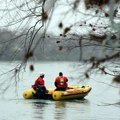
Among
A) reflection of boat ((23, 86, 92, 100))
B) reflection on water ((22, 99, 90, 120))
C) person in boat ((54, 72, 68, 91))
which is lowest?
reflection on water ((22, 99, 90, 120))

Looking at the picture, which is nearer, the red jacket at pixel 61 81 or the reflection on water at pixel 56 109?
the reflection on water at pixel 56 109

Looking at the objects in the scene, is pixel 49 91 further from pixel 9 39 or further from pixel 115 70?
pixel 9 39

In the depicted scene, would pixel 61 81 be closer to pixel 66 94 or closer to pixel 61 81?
pixel 61 81

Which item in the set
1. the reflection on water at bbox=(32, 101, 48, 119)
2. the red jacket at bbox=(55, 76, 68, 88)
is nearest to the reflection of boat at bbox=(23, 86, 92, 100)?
the red jacket at bbox=(55, 76, 68, 88)

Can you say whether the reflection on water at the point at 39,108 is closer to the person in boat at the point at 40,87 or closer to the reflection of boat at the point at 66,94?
the person in boat at the point at 40,87

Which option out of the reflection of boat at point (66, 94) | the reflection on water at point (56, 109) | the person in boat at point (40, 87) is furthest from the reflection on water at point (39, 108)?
the reflection of boat at point (66, 94)

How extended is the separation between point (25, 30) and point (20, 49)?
749 mm

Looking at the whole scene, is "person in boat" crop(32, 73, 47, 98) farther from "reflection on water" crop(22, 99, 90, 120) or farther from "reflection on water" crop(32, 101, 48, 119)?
"reflection on water" crop(32, 101, 48, 119)

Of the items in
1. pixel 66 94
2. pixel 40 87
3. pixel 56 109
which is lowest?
pixel 56 109

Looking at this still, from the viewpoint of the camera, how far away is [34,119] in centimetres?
1941

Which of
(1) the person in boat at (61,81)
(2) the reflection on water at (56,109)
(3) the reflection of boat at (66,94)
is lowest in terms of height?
(2) the reflection on water at (56,109)

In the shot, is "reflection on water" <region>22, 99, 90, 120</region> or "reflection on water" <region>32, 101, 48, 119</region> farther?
Result: "reflection on water" <region>32, 101, 48, 119</region>

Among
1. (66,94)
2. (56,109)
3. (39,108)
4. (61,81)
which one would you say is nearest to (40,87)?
(61,81)

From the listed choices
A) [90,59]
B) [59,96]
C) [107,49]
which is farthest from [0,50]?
[59,96]
